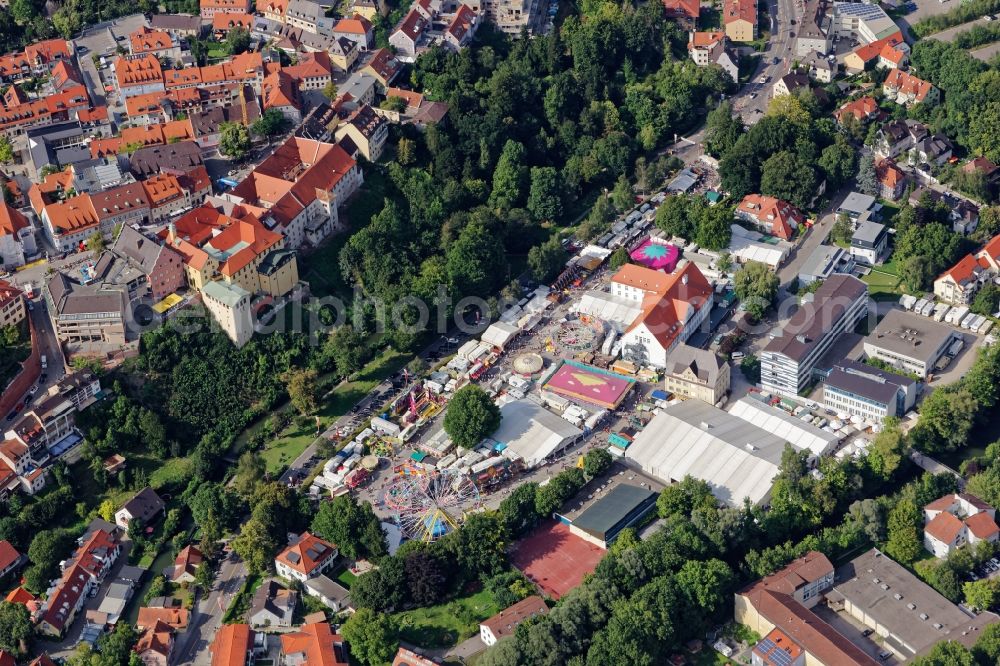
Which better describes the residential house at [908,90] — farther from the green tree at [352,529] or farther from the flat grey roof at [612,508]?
the green tree at [352,529]

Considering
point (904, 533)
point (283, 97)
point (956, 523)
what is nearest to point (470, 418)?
point (904, 533)

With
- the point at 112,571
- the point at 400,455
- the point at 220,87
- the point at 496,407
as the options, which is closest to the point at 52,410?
the point at 112,571

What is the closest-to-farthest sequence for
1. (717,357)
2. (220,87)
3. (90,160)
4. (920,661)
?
(920,661) < (717,357) < (90,160) < (220,87)

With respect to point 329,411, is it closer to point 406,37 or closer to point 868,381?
point 868,381

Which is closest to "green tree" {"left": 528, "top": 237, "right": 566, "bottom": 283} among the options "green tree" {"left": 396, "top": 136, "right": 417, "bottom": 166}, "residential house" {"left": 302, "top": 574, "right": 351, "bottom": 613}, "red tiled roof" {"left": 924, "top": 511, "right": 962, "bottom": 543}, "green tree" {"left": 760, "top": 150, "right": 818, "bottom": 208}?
"green tree" {"left": 396, "top": 136, "right": 417, "bottom": 166}

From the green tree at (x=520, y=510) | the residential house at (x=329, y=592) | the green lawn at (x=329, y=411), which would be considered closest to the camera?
the residential house at (x=329, y=592)

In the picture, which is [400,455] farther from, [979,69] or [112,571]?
[979,69]

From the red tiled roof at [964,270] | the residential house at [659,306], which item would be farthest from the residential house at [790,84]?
the residential house at [659,306]
